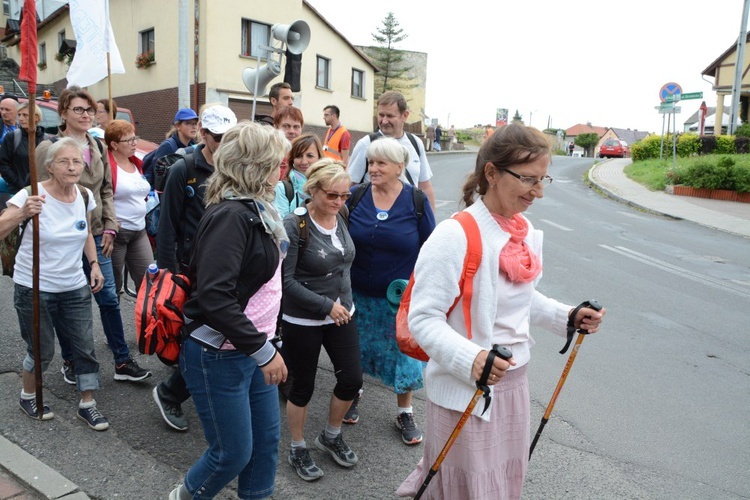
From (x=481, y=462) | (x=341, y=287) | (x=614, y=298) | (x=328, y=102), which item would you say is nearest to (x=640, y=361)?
(x=614, y=298)

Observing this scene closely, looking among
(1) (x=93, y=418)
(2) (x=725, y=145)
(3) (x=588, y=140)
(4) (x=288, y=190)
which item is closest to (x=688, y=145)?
(2) (x=725, y=145)

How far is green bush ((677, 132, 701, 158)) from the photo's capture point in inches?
992

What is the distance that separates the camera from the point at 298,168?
439cm

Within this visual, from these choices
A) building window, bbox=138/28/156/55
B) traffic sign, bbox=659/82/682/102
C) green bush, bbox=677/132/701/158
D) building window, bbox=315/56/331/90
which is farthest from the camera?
building window, bbox=315/56/331/90

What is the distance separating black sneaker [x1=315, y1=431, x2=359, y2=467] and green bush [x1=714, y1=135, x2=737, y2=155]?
2588cm

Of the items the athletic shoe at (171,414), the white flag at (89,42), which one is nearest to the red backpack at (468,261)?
the athletic shoe at (171,414)

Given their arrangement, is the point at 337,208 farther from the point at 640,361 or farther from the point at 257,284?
the point at 640,361

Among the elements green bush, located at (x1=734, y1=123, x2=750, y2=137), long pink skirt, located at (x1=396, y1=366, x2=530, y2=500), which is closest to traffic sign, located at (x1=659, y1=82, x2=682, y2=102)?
green bush, located at (x1=734, y1=123, x2=750, y2=137)

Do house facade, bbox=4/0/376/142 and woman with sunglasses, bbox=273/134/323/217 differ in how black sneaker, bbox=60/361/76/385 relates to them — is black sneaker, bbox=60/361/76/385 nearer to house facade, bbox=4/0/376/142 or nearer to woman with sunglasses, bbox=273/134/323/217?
woman with sunglasses, bbox=273/134/323/217

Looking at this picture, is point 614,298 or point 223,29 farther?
point 223,29

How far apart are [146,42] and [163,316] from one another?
1005 inches

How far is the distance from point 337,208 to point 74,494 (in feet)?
6.42

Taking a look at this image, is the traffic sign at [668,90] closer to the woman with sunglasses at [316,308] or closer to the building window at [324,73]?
the building window at [324,73]

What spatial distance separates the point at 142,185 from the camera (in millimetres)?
4863
